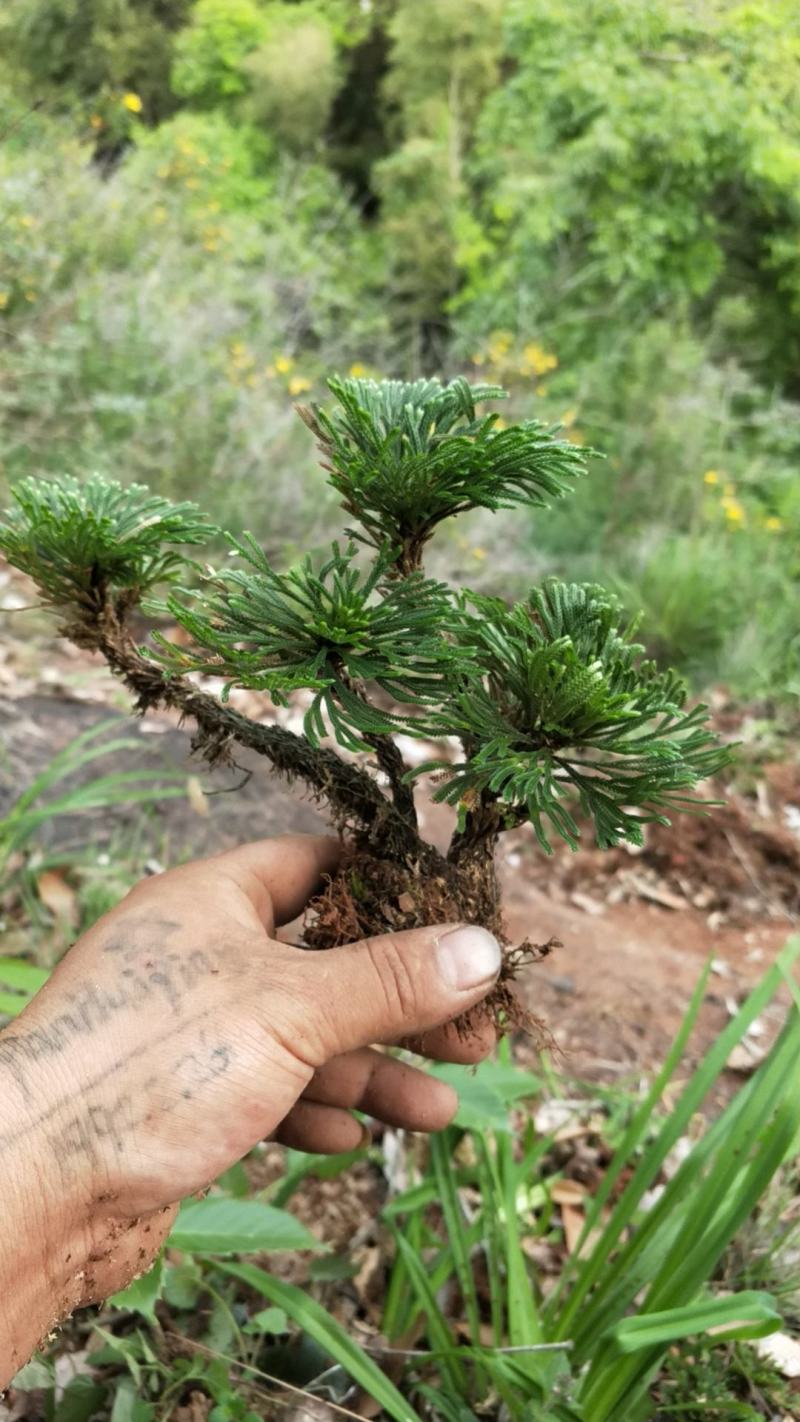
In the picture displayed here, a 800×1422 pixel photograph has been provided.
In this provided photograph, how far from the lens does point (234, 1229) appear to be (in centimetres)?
119

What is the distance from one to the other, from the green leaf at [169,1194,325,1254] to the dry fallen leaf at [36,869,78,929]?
3.27 feet

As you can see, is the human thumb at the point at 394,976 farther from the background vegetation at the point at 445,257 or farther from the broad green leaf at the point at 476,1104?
the background vegetation at the point at 445,257

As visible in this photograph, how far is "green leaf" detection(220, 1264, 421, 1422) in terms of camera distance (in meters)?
1.10

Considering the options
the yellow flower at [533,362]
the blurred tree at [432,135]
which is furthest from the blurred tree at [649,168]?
the yellow flower at [533,362]

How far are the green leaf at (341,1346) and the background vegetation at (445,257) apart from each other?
248 cm

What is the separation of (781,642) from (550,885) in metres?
1.79

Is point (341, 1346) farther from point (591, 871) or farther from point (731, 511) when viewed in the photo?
point (731, 511)

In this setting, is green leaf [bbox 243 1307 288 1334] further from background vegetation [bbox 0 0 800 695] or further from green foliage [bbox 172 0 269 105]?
green foliage [bbox 172 0 269 105]

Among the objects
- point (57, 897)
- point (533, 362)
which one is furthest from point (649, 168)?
point (57, 897)

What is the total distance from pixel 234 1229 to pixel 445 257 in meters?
8.78

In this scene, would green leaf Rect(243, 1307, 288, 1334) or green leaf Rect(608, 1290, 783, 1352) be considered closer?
green leaf Rect(608, 1290, 783, 1352)

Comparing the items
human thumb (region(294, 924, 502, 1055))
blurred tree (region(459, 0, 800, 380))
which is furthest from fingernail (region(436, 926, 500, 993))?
blurred tree (region(459, 0, 800, 380))

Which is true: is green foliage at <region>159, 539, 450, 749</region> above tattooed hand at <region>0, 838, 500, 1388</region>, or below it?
above

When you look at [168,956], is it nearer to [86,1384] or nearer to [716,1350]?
[86,1384]
